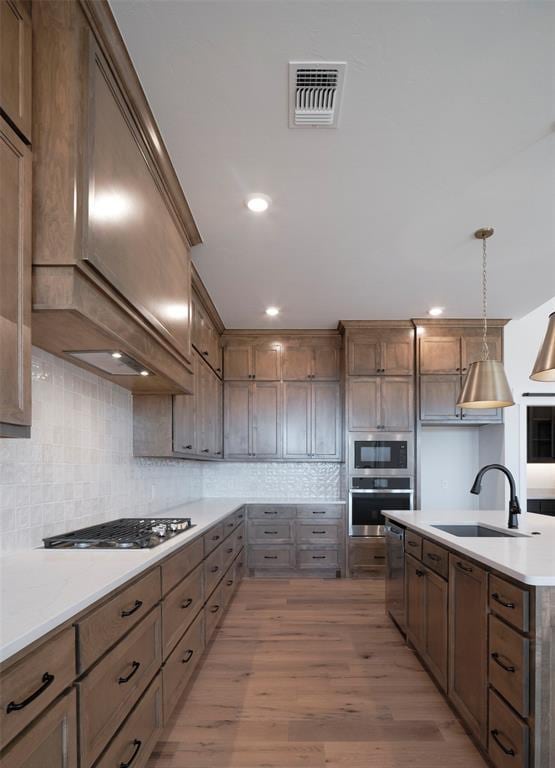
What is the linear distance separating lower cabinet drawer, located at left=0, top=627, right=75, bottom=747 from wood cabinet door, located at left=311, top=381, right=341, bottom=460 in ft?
14.6

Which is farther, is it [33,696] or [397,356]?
[397,356]

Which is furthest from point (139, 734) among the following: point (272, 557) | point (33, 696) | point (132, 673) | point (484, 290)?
point (484, 290)

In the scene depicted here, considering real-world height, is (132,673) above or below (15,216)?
below

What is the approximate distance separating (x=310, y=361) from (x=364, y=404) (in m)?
0.81

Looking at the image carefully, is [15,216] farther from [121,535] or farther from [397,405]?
[397,405]

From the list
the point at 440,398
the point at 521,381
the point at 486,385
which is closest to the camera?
the point at 486,385

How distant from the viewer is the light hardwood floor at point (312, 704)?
2.31 m

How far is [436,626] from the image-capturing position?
2.83 m

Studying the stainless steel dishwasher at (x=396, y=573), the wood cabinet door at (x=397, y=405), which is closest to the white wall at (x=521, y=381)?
the wood cabinet door at (x=397, y=405)

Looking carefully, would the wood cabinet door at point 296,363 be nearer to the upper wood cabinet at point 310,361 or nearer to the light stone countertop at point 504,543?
the upper wood cabinet at point 310,361

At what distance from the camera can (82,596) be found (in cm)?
149

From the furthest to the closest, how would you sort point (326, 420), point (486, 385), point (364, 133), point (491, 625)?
point (326, 420)
point (486, 385)
point (364, 133)
point (491, 625)

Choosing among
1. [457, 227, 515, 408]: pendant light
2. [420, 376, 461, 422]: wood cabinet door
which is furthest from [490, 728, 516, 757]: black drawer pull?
[420, 376, 461, 422]: wood cabinet door

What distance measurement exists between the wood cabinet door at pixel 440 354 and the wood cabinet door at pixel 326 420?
1.01 m
